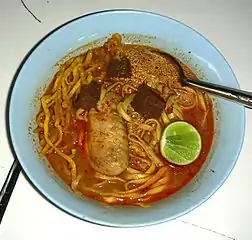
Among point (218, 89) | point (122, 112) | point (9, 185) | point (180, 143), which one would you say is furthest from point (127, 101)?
point (9, 185)

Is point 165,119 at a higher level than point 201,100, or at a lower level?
lower

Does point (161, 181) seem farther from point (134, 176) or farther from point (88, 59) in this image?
point (88, 59)

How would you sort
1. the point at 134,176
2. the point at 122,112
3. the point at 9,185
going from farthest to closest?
the point at 122,112 < the point at 134,176 < the point at 9,185

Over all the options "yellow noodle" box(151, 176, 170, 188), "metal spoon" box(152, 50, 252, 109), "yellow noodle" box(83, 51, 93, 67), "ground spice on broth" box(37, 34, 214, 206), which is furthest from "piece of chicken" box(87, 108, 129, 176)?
"metal spoon" box(152, 50, 252, 109)

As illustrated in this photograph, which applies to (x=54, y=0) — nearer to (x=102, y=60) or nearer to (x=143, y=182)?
(x=102, y=60)

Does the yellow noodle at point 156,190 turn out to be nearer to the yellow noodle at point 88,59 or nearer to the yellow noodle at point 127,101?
the yellow noodle at point 127,101

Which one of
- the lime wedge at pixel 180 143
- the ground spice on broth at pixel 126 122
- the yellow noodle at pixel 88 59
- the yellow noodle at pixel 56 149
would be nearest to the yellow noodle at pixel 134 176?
the ground spice on broth at pixel 126 122

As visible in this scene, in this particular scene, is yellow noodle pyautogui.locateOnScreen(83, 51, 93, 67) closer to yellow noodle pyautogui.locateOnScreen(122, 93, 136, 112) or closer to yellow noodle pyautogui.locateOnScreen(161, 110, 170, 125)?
yellow noodle pyautogui.locateOnScreen(122, 93, 136, 112)
